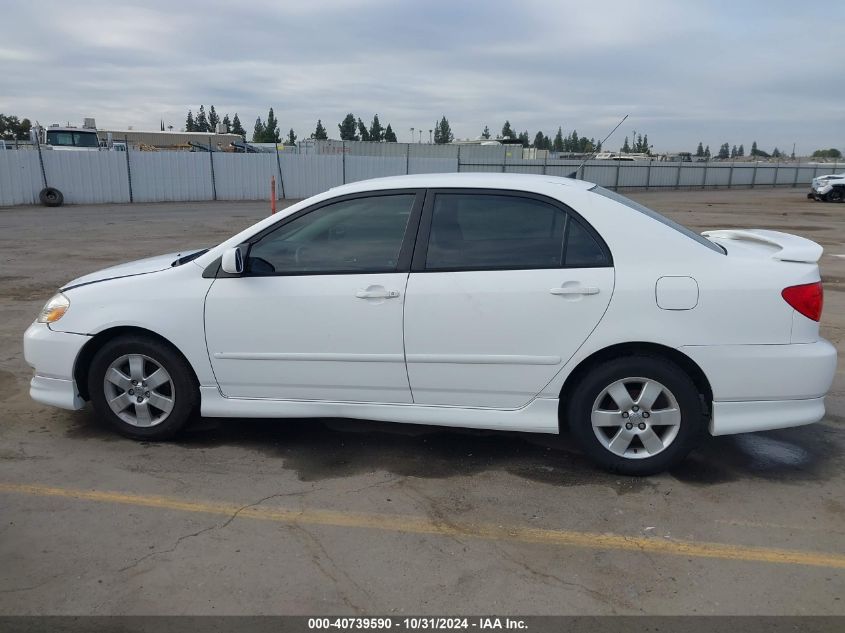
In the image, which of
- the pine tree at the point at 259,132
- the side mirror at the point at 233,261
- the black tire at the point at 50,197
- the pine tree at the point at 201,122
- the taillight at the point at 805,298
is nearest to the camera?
the taillight at the point at 805,298

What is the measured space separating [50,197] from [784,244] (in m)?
23.7

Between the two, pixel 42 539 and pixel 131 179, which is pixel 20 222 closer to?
pixel 131 179

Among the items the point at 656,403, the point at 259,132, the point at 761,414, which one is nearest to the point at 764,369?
the point at 761,414

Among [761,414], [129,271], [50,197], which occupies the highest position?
[129,271]

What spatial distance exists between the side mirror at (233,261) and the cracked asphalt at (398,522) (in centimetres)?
115

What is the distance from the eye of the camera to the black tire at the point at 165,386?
14.5 feet

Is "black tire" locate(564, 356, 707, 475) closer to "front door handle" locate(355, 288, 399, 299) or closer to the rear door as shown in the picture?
the rear door

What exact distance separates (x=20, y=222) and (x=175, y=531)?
684 inches

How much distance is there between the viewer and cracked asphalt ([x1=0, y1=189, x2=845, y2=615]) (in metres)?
3.00

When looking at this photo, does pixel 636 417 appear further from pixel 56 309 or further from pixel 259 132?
pixel 259 132

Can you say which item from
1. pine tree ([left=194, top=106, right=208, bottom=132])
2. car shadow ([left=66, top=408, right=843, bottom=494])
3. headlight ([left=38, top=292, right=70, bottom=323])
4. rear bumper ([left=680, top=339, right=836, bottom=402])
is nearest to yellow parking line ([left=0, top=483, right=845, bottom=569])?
car shadow ([left=66, top=408, right=843, bottom=494])

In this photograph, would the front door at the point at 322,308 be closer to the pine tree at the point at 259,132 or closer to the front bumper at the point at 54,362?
the front bumper at the point at 54,362

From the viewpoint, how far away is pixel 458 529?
3.53 meters

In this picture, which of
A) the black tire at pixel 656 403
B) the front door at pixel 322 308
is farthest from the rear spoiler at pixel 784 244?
the front door at pixel 322 308
